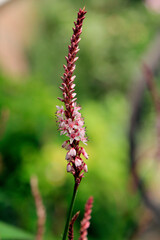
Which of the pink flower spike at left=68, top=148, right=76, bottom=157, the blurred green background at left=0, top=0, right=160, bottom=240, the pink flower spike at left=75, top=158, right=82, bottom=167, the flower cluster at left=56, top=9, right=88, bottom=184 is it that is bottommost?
A: the pink flower spike at left=75, top=158, right=82, bottom=167

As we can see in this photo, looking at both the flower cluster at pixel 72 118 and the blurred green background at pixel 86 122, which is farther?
the blurred green background at pixel 86 122

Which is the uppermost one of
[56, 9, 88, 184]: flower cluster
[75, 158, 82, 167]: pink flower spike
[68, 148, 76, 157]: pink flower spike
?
[56, 9, 88, 184]: flower cluster

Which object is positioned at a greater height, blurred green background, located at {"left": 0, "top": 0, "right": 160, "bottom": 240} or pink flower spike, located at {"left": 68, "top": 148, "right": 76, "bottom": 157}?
blurred green background, located at {"left": 0, "top": 0, "right": 160, "bottom": 240}

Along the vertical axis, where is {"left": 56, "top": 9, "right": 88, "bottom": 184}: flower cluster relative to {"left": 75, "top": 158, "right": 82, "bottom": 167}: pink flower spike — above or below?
above

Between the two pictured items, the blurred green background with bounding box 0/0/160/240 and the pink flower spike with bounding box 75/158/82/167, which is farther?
the blurred green background with bounding box 0/0/160/240

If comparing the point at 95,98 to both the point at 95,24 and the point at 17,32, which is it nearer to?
the point at 95,24

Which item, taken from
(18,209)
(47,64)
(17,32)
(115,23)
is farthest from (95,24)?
(18,209)

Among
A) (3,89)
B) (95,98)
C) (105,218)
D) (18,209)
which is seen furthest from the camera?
(95,98)

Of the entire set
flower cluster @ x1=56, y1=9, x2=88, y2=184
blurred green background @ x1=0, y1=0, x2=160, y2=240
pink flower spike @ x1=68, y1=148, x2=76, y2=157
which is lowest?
pink flower spike @ x1=68, y1=148, x2=76, y2=157
